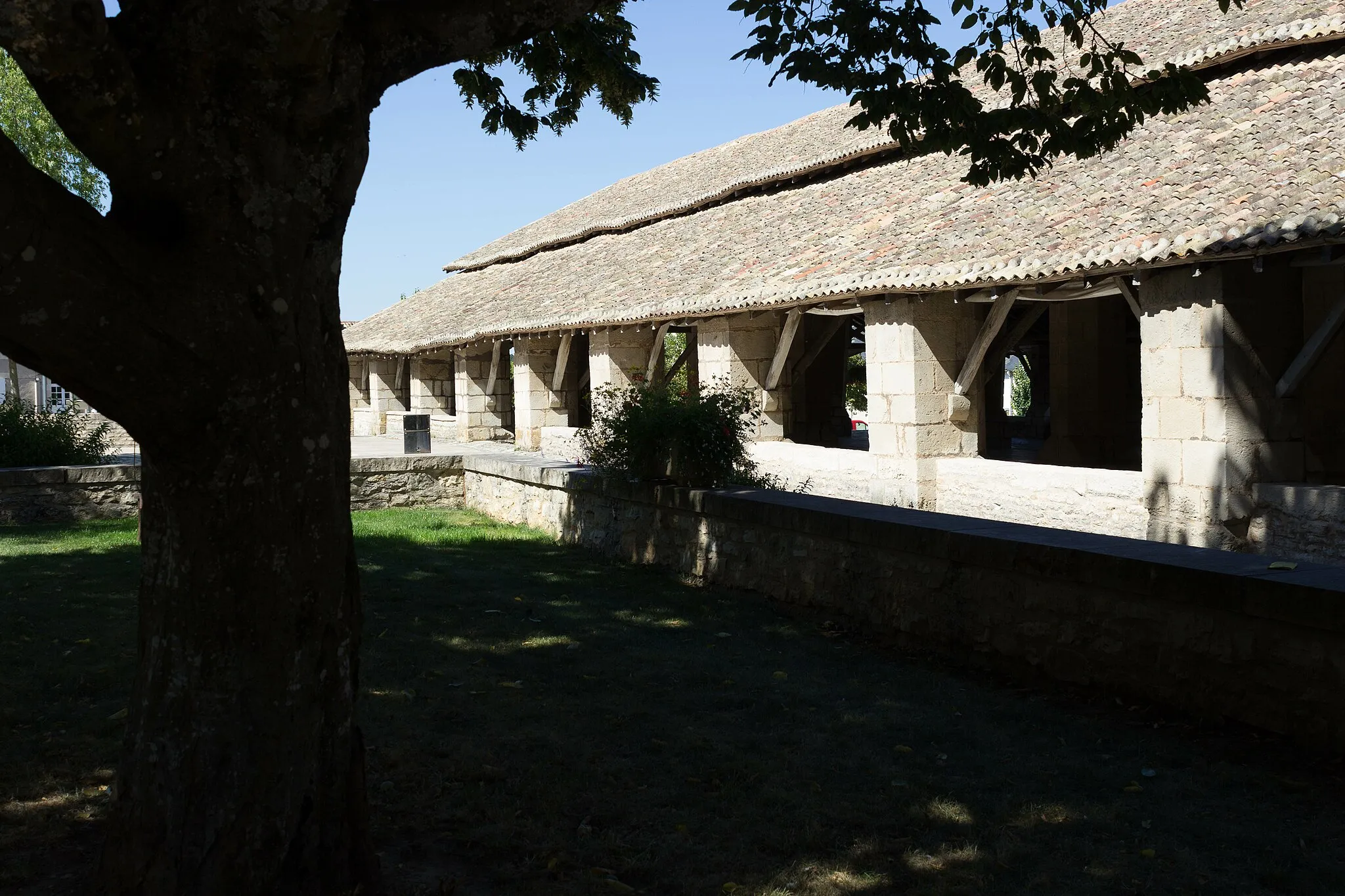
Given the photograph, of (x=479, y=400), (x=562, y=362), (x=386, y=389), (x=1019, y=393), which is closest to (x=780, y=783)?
(x=562, y=362)

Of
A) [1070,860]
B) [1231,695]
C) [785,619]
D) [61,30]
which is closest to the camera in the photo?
[61,30]

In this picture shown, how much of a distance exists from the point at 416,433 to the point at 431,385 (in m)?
7.48

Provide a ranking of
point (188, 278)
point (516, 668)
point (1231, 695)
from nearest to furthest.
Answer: point (188, 278)
point (1231, 695)
point (516, 668)

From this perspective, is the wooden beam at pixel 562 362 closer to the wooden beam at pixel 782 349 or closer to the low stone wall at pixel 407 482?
the low stone wall at pixel 407 482

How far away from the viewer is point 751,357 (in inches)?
552

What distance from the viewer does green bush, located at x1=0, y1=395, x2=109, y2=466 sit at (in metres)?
13.2

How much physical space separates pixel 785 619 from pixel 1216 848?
3668mm

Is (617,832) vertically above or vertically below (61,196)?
below

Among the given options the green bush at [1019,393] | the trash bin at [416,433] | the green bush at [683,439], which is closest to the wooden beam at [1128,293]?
the green bush at [683,439]

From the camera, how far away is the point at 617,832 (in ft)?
11.6

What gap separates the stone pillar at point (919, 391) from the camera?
37.0 ft

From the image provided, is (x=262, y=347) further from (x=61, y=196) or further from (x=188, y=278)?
(x=61, y=196)

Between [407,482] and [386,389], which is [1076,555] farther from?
[386,389]

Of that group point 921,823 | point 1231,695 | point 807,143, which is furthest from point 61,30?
point 807,143
